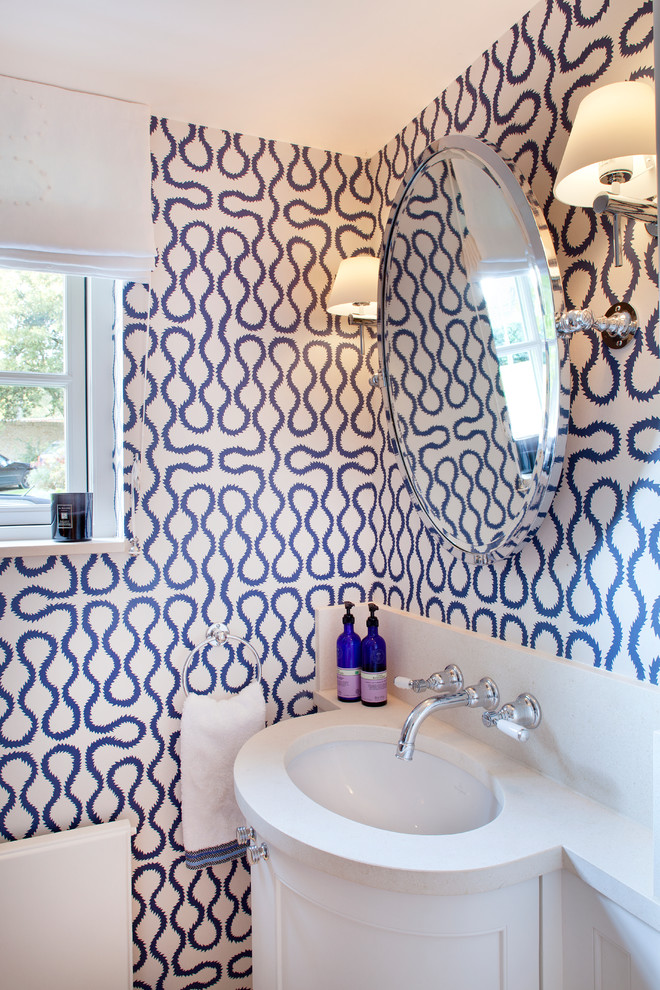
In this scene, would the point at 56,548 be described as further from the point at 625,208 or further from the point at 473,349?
the point at 625,208

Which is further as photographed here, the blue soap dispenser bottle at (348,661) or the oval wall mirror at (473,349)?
the blue soap dispenser bottle at (348,661)

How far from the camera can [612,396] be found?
3.52 feet

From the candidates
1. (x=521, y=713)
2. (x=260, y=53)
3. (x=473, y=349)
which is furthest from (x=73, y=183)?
(x=521, y=713)

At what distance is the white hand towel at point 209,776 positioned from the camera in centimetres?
153

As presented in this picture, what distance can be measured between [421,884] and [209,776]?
79cm

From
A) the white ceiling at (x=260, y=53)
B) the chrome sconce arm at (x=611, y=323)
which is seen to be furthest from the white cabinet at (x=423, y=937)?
the white ceiling at (x=260, y=53)

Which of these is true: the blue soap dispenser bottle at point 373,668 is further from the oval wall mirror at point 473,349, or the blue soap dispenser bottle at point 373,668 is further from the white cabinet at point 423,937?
the white cabinet at point 423,937

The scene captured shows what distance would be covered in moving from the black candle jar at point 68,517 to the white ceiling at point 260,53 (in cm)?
93

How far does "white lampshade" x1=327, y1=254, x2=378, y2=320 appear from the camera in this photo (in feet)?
5.27

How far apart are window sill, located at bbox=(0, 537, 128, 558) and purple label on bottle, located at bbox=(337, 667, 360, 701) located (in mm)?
625

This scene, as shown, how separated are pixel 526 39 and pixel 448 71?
0.22 metres

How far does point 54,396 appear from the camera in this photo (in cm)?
159

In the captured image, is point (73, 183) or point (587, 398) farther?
point (73, 183)

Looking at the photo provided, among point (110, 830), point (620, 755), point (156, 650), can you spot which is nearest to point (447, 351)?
point (620, 755)
